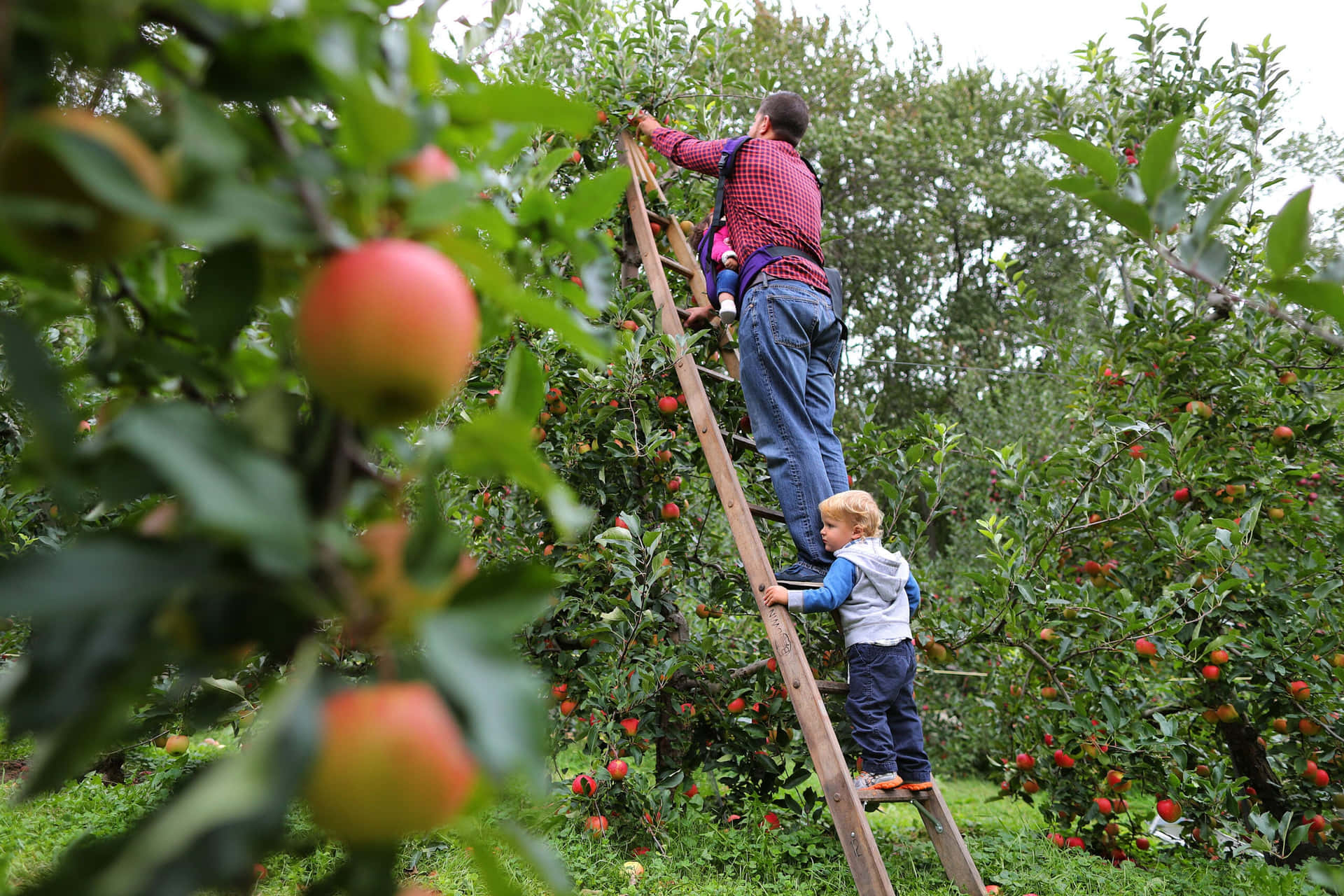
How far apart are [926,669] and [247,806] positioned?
3.06m

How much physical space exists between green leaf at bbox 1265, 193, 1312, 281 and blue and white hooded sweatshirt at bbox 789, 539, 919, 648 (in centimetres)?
196

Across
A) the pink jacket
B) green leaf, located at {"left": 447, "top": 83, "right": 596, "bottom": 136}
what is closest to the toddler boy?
the pink jacket

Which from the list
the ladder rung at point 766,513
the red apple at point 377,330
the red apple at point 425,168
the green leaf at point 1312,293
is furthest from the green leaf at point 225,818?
the ladder rung at point 766,513

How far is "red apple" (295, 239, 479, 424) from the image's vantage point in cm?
31

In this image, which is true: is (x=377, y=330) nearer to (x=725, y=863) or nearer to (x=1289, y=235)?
(x=1289, y=235)

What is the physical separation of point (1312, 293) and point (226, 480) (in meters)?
0.68

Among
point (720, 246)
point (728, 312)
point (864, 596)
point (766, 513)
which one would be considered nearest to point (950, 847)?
point (864, 596)

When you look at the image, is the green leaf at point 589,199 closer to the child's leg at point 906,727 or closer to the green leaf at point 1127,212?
the green leaf at point 1127,212

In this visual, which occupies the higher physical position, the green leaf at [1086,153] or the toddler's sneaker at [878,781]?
the green leaf at [1086,153]

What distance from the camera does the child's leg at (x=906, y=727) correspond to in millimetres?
2482

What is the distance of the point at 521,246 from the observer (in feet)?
1.74

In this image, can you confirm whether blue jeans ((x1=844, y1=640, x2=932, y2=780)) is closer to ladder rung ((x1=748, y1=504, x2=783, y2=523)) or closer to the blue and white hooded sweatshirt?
the blue and white hooded sweatshirt

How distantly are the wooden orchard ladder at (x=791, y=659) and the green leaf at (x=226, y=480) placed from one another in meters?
2.11

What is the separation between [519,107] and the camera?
39cm
